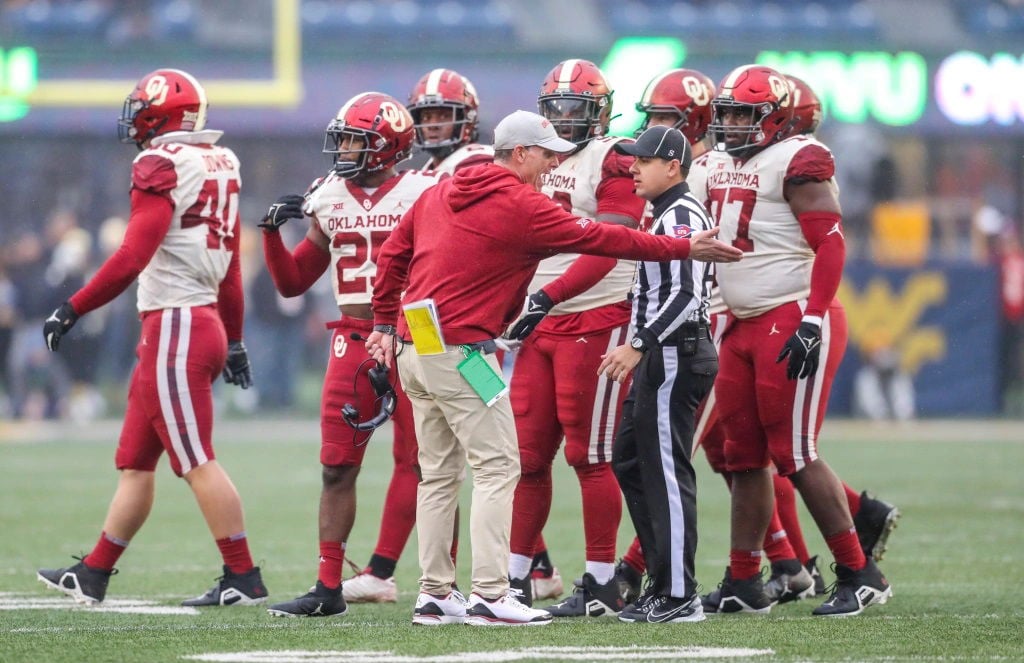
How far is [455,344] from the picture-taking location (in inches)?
207

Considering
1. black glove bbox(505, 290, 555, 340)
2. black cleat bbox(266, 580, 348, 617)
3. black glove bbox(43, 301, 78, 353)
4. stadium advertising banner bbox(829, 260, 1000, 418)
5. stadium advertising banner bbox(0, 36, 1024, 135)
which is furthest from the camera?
stadium advertising banner bbox(0, 36, 1024, 135)

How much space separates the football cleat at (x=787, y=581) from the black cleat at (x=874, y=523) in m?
0.31

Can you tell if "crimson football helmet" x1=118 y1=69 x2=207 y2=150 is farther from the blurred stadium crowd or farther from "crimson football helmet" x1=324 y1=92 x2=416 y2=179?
the blurred stadium crowd

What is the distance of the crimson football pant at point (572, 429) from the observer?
5816mm

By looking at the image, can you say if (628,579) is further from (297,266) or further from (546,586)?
(297,266)

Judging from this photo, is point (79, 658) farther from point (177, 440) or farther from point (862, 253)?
point (862, 253)

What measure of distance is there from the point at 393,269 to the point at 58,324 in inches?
50.3

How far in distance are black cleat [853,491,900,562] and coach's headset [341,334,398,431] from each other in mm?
1927

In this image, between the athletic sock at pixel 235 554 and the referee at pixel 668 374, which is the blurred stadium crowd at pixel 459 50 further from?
the referee at pixel 668 374

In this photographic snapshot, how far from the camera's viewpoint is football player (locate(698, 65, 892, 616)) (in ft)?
18.8

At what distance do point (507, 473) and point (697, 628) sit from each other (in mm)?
787

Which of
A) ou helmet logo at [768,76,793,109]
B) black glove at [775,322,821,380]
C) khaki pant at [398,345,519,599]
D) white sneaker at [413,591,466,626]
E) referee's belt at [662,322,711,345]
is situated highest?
ou helmet logo at [768,76,793,109]

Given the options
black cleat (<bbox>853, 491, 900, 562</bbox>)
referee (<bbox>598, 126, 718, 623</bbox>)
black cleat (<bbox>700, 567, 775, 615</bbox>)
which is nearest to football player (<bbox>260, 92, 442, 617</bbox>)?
referee (<bbox>598, 126, 718, 623</bbox>)

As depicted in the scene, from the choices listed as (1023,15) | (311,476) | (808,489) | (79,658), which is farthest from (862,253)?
(79,658)
